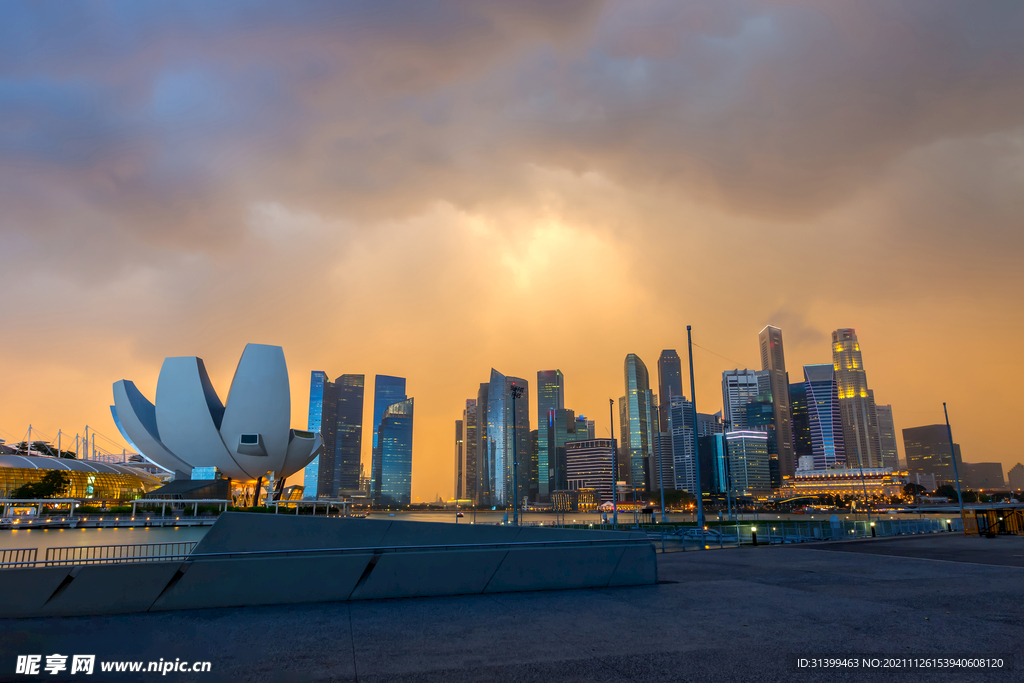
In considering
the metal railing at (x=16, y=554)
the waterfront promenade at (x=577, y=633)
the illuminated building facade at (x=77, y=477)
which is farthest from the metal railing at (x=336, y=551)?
the illuminated building facade at (x=77, y=477)

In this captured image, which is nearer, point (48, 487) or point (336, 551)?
point (336, 551)

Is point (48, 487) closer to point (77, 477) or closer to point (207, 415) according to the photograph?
point (77, 477)

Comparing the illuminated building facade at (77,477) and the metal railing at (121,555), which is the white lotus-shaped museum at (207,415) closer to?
the illuminated building facade at (77,477)

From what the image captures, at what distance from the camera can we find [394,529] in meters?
10.1

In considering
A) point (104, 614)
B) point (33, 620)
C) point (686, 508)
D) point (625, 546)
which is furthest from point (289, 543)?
point (686, 508)

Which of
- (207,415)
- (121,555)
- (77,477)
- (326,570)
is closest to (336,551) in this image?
(326,570)

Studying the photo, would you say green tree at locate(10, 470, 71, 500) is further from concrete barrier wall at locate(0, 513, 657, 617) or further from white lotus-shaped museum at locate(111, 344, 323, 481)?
concrete barrier wall at locate(0, 513, 657, 617)

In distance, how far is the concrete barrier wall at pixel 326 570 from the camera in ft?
25.5

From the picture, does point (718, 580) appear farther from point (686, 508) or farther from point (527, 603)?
point (686, 508)

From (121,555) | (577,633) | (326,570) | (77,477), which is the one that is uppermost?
(77,477)

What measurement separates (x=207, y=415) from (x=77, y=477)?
32675 mm

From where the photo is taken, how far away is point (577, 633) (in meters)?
6.78

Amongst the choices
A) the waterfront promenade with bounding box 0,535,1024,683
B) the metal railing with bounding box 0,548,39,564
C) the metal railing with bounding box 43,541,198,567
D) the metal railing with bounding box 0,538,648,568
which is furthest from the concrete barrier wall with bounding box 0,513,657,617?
the metal railing with bounding box 0,548,39,564

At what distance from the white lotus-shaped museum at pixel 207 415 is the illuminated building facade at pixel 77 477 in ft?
57.6
